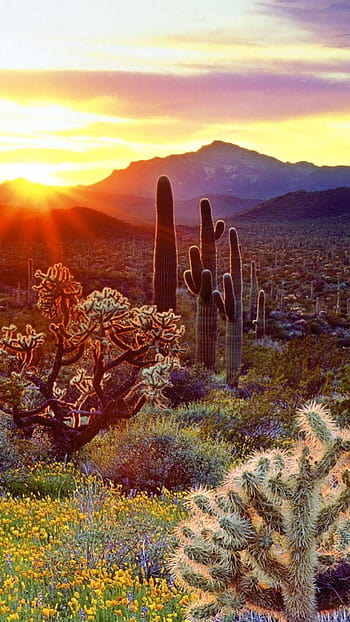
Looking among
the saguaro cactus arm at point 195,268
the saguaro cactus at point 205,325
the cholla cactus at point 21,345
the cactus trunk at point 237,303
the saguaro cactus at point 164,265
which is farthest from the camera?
the cactus trunk at point 237,303

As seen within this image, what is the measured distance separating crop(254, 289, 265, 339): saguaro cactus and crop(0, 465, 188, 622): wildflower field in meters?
20.4

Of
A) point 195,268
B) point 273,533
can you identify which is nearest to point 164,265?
point 195,268

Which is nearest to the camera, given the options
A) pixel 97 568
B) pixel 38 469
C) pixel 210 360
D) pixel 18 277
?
pixel 97 568

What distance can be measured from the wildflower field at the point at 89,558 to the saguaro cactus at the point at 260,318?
20.4 m

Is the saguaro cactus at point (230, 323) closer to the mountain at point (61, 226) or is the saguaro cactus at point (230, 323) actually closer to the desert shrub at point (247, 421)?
the desert shrub at point (247, 421)

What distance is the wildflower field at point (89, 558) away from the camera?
4.85m

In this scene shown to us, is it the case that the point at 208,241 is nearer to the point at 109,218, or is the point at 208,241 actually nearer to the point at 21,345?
the point at 21,345

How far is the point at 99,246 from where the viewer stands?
7319 centimetres

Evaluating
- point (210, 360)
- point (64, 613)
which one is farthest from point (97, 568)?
point (210, 360)

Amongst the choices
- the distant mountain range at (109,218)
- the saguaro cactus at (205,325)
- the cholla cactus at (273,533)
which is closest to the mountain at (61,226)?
the distant mountain range at (109,218)

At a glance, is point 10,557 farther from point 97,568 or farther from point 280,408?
point 280,408

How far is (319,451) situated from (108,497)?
10.9 ft

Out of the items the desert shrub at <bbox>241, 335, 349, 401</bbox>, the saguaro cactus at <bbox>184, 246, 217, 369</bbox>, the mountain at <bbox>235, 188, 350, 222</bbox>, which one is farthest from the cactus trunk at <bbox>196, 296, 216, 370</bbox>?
the mountain at <bbox>235, 188, 350, 222</bbox>

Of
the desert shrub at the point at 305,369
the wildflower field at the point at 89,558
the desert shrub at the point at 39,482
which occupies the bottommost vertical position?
the desert shrub at the point at 305,369
